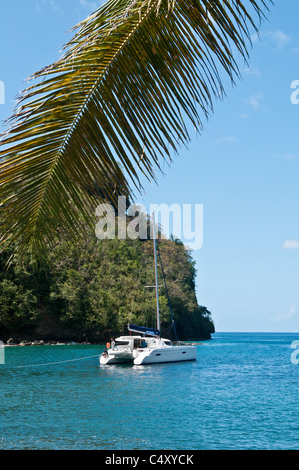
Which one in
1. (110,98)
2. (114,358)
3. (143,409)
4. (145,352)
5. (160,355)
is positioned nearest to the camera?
(110,98)

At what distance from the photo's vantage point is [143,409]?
1795cm

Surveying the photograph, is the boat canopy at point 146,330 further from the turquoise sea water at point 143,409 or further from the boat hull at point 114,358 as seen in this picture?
the turquoise sea water at point 143,409

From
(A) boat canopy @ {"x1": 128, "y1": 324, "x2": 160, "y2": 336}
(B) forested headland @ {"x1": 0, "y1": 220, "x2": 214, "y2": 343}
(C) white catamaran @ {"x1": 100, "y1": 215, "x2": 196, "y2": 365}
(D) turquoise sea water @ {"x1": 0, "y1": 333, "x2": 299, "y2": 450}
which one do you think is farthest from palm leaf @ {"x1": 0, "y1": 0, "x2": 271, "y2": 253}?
(B) forested headland @ {"x1": 0, "y1": 220, "x2": 214, "y2": 343}

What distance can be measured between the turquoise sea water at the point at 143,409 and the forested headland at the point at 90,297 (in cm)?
1966

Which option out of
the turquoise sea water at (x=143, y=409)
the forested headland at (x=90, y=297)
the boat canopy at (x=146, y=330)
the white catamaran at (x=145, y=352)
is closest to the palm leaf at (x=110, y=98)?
the turquoise sea water at (x=143, y=409)

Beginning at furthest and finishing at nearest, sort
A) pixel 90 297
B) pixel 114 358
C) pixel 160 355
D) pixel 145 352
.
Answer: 1. pixel 90 297
2. pixel 114 358
3. pixel 160 355
4. pixel 145 352

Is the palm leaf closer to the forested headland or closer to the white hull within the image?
the white hull

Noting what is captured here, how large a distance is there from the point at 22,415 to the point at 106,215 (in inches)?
649

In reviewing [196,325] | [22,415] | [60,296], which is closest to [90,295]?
[60,296]

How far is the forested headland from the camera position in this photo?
165ft

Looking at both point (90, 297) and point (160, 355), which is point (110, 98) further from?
point (90, 297)

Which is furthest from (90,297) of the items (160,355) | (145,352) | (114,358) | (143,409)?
(143,409)

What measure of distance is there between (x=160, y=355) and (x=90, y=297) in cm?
2587

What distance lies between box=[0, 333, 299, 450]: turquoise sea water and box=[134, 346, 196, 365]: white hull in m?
0.57
